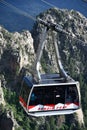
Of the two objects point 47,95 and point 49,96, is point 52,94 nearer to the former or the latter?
point 49,96

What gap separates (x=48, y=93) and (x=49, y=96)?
46 centimetres

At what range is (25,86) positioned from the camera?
6750 cm

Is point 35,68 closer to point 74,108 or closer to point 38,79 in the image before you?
point 38,79

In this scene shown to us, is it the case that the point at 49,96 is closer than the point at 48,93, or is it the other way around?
the point at 48,93

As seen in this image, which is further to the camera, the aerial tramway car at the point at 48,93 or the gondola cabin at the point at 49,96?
the gondola cabin at the point at 49,96

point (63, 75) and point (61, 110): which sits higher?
point (63, 75)

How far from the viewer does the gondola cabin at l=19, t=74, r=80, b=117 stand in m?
65.9

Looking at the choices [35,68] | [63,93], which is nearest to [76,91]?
[63,93]

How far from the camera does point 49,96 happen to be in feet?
221

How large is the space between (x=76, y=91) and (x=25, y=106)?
6422 mm

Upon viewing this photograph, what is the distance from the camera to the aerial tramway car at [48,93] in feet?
216

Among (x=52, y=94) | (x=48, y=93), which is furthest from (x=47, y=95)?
(x=52, y=94)

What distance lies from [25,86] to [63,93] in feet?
15.1

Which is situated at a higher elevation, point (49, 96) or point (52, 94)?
point (52, 94)
